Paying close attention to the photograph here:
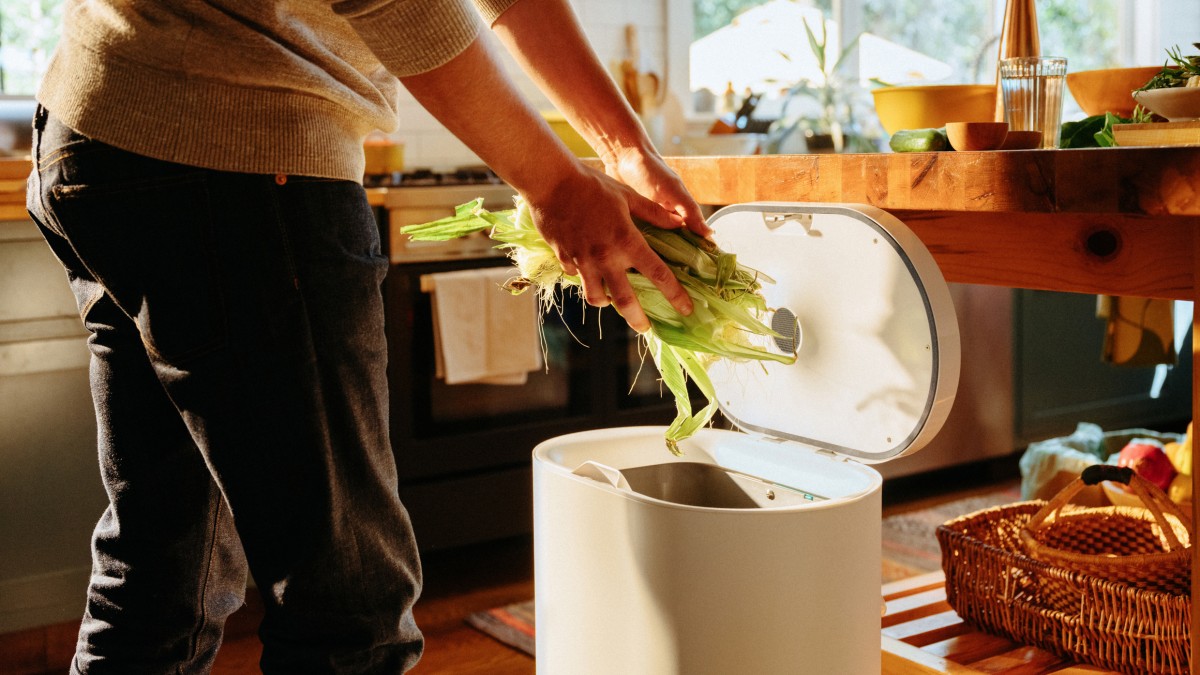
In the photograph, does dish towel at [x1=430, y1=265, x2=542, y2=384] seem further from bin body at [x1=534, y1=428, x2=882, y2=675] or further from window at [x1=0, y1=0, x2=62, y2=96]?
bin body at [x1=534, y1=428, x2=882, y2=675]

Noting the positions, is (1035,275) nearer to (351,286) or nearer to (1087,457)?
(351,286)

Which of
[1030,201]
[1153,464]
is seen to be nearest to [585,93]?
[1030,201]

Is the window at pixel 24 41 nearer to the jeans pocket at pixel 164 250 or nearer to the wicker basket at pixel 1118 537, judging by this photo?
the jeans pocket at pixel 164 250

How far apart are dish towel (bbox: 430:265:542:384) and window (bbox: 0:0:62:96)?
110cm

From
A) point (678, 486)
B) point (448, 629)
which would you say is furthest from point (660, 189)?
point (448, 629)

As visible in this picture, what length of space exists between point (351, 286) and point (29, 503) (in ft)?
4.70

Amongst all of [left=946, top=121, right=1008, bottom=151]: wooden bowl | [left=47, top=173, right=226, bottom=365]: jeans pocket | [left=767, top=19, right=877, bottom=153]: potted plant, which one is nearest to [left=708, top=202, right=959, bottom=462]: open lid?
[left=946, top=121, right=1008, bottom=151]: wooden bowl

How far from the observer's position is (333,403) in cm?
95

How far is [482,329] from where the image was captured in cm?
250

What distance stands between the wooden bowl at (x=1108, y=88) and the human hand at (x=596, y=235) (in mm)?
664

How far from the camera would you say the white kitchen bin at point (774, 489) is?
3.65ft

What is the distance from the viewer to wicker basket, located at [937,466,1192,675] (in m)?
1.41

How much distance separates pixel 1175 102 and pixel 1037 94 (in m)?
0.22

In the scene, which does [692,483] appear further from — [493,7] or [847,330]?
[493,7]
